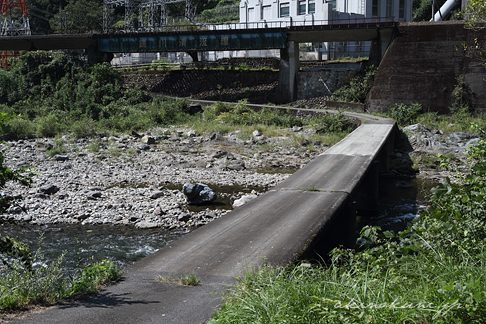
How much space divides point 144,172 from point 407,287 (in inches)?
712

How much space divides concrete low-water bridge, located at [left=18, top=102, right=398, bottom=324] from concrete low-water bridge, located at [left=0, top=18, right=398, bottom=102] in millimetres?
27081

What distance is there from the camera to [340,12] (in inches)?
2047

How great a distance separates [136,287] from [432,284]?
4158mm

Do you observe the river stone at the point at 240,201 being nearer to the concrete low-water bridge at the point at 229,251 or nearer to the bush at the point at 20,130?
the concrete low-water bridge at the point at 229,251

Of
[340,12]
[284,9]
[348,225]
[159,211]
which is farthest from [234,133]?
[284,9]

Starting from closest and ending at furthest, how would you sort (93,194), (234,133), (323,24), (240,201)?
(240,201) < (93,194) < (234,133) < (323,24)

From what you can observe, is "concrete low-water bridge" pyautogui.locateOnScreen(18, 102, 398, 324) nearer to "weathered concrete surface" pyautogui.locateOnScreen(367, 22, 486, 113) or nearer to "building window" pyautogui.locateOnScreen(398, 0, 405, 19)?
"weathered concrete surface" pyautogui.locateOnScreen(367, 22, 486, 113)

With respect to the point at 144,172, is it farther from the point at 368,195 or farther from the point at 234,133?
the point at 368,195

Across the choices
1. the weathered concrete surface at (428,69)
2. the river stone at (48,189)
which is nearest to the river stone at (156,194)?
the river stone at (48,189)

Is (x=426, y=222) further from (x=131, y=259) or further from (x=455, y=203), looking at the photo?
(x=131, y=259)

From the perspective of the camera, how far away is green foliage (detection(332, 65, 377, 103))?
38.2 m

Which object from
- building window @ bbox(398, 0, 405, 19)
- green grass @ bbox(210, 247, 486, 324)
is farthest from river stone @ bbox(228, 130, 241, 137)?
building window @ bbox(398, 0, 405, 19)

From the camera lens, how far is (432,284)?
4969 mm

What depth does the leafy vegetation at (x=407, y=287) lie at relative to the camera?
13.5ft
